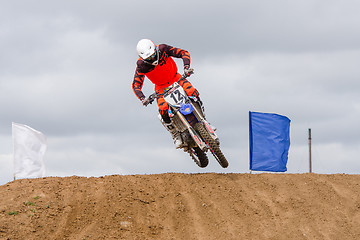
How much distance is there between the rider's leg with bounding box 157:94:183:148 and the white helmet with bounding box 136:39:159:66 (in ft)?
3.78

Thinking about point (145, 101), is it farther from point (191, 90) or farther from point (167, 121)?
point (191, 90)

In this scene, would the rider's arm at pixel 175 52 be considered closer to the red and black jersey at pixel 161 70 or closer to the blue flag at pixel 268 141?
the red and black jersey at pixel 161 70

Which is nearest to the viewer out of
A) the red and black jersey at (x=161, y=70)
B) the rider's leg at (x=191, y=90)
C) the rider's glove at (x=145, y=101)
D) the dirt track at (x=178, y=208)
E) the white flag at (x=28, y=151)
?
the dirt track at (x=178, y=208)

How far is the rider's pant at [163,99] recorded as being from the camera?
47.9ft

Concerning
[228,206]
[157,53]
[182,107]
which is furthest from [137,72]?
[228,206]

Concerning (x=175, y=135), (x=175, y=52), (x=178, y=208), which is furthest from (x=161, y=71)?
(x=178, y=208)

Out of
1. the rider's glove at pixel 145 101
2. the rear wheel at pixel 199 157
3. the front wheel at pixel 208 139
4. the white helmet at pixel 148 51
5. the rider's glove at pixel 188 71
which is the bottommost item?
the rear wheel at pixel 199 157

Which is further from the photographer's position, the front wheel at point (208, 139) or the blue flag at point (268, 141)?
the blue flag at point (268, 141)

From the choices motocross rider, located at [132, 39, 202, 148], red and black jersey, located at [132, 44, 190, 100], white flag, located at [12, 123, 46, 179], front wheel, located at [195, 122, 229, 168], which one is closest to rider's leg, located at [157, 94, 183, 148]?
motocross rider, located at [132, 39, 202, 148]

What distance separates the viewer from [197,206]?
1308cm

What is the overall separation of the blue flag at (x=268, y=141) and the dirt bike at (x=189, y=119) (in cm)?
318

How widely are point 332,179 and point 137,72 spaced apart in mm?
7085

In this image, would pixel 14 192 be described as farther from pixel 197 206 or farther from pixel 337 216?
pixel 337 216

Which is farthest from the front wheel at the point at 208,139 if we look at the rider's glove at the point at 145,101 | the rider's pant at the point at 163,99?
the rider's glove at the point at 145,101
